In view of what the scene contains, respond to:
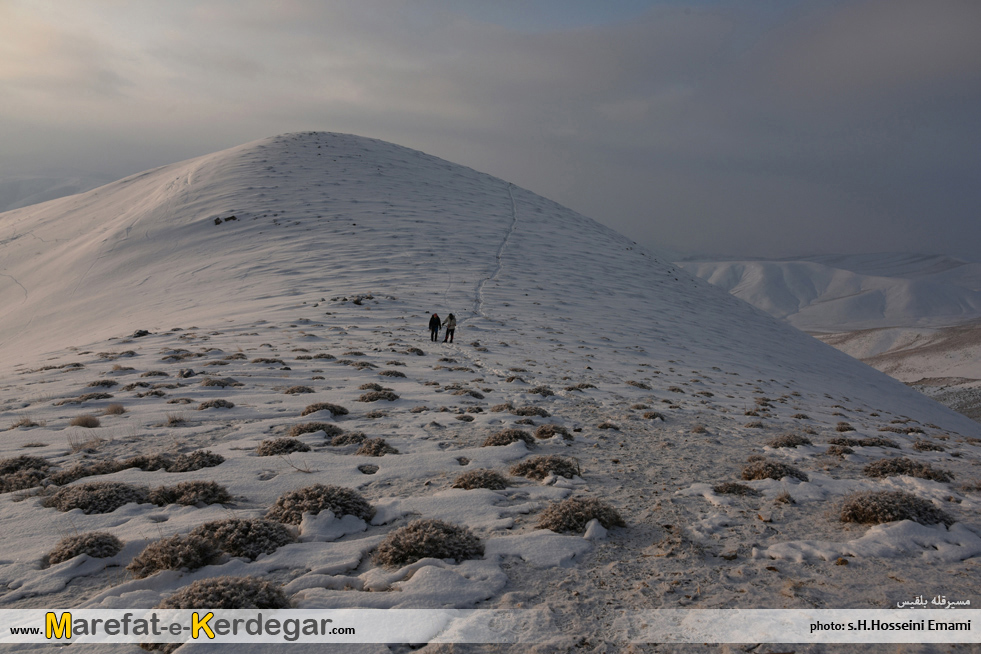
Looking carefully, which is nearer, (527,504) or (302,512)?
(302,512)

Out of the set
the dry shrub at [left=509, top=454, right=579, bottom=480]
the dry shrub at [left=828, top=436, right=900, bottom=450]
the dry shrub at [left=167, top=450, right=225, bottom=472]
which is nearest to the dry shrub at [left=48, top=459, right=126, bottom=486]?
the dry shrub at [left=167, top=450, right=225, bottom=472]

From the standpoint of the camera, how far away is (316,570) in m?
5.08

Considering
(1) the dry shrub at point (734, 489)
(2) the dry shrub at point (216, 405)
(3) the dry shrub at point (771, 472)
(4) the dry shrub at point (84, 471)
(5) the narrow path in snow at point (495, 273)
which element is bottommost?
(4) the dry shrub at point (84, 471)

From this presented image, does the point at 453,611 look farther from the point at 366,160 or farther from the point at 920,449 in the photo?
the point at 366,160

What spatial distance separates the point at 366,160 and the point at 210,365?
50.8m

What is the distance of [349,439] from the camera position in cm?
908

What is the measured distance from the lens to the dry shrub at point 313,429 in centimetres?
934

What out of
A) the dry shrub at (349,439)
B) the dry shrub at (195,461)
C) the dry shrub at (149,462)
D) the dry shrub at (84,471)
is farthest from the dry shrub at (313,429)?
the dry shrub at (84,471)

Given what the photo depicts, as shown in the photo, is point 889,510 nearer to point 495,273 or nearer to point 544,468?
point 544,468

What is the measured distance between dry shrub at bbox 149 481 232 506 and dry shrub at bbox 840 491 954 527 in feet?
26.3

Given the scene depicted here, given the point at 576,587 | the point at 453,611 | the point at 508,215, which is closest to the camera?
the point at 453,611

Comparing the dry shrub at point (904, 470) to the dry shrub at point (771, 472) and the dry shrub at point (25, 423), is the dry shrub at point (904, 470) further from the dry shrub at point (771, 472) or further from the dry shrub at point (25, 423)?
the dry shrub at point (25, 423)

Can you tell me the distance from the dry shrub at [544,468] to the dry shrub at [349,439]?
115 inches

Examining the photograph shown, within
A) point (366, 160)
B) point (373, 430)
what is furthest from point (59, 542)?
point (366, 160)
